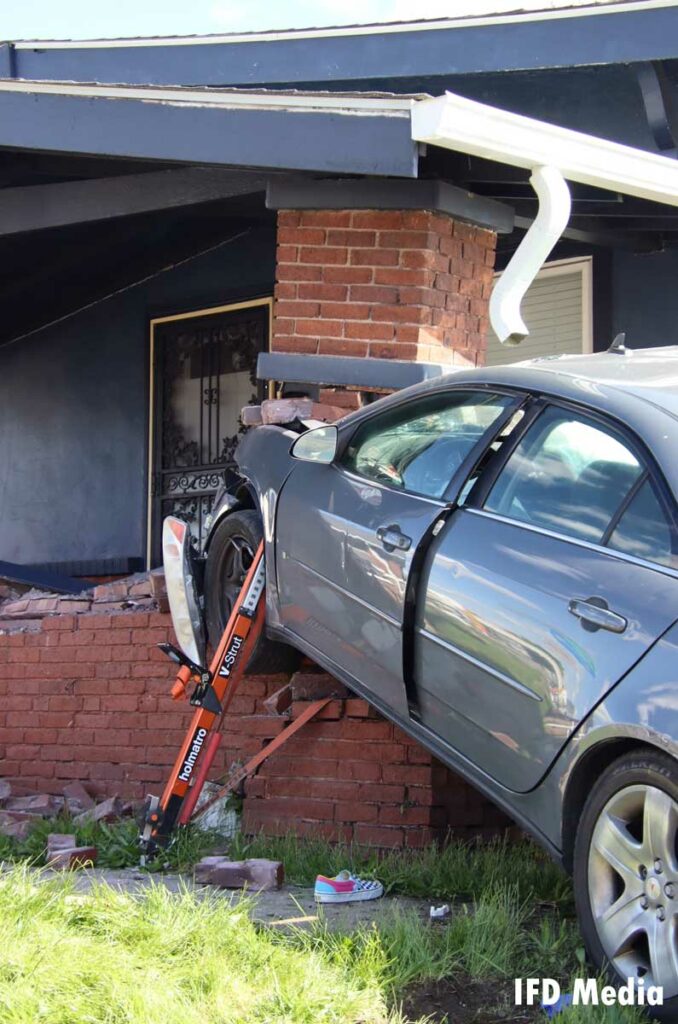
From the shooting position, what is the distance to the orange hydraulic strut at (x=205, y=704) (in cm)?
534

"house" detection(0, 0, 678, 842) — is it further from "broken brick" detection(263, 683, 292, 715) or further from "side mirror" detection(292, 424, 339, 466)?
"side mirror" detection(292, 424, 339, 466)

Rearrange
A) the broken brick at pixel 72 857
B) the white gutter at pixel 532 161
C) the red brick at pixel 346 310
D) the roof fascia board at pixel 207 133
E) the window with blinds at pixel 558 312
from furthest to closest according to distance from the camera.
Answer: the window with blinds at pixel 558 312
the red brick at pixel 346 310
the roof fascia board at pixel 207 133
the white gutter at pixel 532 161
the broken brick at pixel 72 857

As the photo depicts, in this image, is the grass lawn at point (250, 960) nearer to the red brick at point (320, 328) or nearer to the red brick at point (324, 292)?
the red brick at point (320, 328)

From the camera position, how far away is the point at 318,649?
16.7 feet

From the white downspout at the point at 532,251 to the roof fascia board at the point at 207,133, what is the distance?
634mm

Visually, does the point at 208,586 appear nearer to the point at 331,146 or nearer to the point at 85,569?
the point at 331,146

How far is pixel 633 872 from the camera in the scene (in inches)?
131

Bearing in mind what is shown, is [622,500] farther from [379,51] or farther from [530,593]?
[379,51]

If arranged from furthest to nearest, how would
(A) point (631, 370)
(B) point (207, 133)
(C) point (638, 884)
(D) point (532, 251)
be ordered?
(B) point (207, 133) → (D) point (532, 251) → (A) point (631, 370) → (C) point (638, 884)

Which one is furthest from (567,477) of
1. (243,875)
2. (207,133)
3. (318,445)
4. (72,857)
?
(207,133)

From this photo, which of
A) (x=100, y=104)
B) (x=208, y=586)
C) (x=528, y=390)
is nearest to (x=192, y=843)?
(x=208, y=586)

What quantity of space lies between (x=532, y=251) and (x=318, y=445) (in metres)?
1.62

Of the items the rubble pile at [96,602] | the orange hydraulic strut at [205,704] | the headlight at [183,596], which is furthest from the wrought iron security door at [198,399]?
the orange hydraulic strut at [205,704]

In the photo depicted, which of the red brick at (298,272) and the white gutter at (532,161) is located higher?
the white gutter at (532,161)
